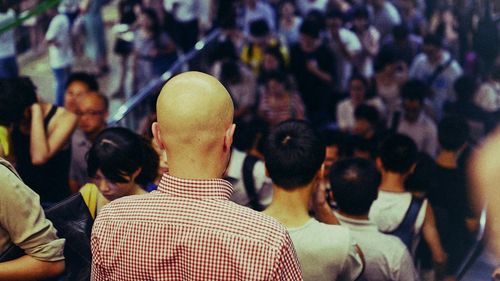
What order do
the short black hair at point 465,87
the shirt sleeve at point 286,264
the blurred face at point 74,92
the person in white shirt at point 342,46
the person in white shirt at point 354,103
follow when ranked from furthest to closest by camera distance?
the person in white shirt at point 342,46 < the short black hair at point 465,87 < the person in white shirt at point 354,103 < the blurred face at point 74,92 < the shirt sleeve at point 286,264

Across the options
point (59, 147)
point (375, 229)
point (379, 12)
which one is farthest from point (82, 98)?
point (379, 12)

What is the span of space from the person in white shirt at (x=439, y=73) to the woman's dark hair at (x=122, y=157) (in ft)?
17.7

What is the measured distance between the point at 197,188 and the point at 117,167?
1.42m

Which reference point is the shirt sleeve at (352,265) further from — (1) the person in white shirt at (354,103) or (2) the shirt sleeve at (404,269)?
(1) the person in white shirt at (354,103)

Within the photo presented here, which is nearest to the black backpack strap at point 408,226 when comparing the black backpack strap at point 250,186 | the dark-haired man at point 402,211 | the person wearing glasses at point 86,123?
the dark-haired man at point 402,211

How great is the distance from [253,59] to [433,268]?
577 centimetres

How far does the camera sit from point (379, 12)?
10984mm

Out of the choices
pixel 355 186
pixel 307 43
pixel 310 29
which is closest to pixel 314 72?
pixel 307 43

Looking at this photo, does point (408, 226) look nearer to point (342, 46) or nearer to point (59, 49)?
point (342, 46)

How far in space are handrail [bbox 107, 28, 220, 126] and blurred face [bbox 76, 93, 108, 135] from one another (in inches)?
73.4

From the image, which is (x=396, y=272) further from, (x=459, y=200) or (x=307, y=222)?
(x=459, y=200)

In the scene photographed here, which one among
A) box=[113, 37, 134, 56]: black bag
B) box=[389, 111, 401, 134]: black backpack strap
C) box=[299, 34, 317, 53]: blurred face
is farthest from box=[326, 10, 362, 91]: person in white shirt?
box=[113, 37, 134, 56]: black bag

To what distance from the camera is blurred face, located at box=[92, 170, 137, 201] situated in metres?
3.54

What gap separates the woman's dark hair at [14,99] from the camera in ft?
12.6
